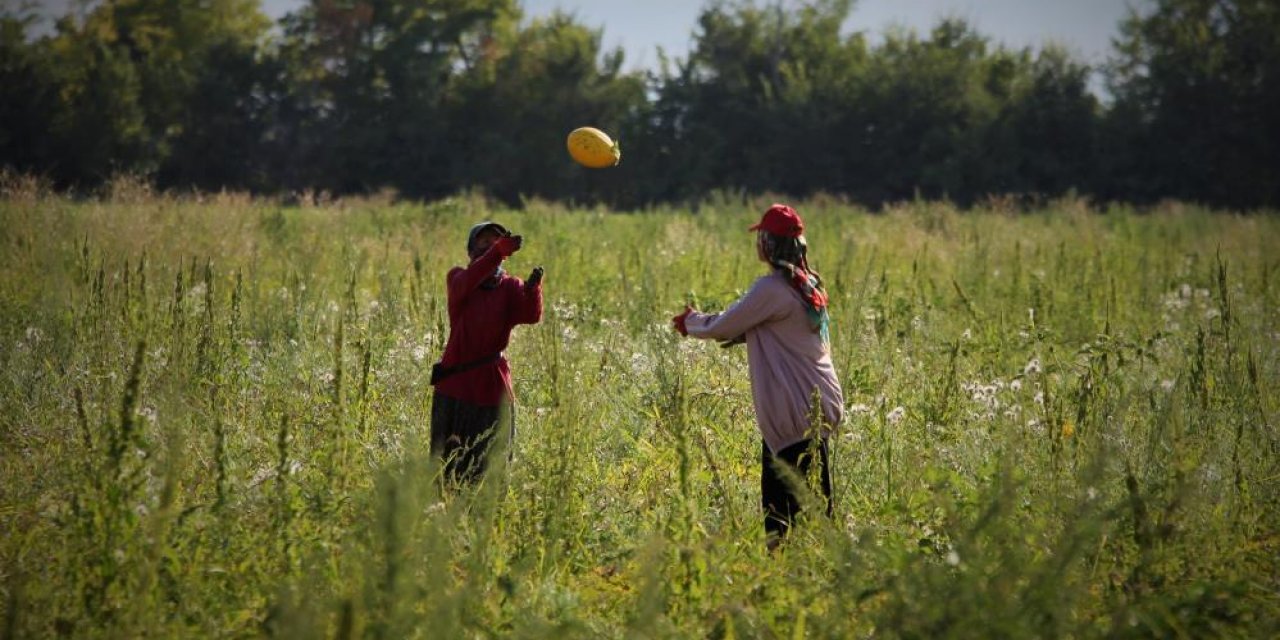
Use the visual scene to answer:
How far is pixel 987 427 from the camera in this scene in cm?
570

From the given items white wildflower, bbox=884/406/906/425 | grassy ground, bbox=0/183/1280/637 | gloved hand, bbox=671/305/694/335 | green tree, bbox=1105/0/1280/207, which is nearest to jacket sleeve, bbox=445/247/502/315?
grassy ground, bbox=0/183/1280/637

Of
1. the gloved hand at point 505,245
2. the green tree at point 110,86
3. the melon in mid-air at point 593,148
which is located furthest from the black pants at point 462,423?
the green tree at point 110,86

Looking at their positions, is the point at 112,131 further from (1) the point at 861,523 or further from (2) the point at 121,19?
(1) the point at 861,523

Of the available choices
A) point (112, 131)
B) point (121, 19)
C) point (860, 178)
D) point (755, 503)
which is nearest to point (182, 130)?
point (112, 131)

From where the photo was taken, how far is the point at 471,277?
5.04m

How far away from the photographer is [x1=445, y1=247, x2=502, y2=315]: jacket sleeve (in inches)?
197

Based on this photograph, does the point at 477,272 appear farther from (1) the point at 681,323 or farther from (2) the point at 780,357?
(2) the point at 780,357

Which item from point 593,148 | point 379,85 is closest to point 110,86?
point 379,85

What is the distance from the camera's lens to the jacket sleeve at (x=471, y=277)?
499 centimetres

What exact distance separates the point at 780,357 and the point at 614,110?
3734 centimetres

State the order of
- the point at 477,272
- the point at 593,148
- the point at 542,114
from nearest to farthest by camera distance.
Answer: the point at 477,272
the point at 593,148
the point at 542,114

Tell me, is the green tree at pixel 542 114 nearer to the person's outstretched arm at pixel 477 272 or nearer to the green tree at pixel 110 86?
the green tree at pixel 110 86

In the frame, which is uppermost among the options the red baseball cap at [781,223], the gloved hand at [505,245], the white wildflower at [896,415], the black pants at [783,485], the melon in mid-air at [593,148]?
the melon in mid-air at [593,148]

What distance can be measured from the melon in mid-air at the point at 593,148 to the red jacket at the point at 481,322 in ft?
4.28
